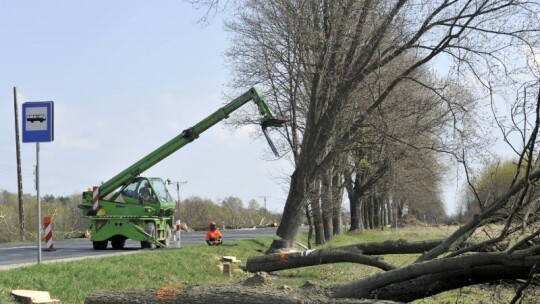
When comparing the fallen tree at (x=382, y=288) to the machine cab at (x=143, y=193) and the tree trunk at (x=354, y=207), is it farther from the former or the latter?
the tree trunk at (x=354, y=207)

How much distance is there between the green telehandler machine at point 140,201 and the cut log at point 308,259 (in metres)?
7.09

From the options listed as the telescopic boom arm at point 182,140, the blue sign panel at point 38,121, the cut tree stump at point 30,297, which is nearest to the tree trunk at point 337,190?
the telescopic boom arm at point 182,140

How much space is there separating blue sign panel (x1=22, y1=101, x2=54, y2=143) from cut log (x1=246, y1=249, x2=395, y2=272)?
5.31 m

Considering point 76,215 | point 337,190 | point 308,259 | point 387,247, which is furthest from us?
point 76,215

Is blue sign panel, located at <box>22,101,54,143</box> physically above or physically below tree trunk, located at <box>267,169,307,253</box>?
above

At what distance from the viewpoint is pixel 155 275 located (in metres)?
13.1

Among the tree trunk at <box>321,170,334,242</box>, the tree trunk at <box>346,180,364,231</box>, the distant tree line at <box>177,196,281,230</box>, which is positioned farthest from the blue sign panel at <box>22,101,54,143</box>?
the distant tree line at <box>177,196,281,230</box>

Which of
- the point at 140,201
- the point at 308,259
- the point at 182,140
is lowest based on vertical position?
the point at 308,259

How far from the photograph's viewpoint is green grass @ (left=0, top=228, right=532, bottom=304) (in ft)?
31.7

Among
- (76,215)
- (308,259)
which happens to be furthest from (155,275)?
(76,215)

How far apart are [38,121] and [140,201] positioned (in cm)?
1056

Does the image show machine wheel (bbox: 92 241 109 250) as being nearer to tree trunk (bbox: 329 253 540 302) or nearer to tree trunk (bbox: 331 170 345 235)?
tree trunk (bbox: 331 170 345 235)

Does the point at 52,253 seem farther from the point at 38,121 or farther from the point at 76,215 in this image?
the point at 76,215

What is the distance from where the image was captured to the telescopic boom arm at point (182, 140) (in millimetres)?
21359
